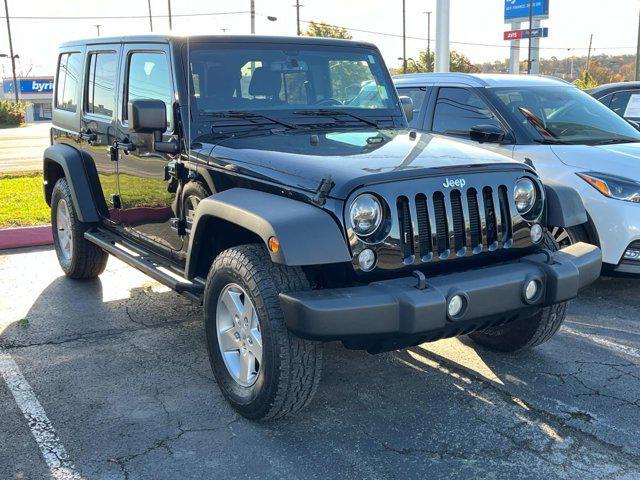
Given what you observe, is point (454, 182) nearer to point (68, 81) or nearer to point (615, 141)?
point (615, 141)

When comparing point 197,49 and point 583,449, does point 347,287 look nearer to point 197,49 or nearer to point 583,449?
point 583,449

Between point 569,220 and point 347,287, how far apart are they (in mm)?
1419

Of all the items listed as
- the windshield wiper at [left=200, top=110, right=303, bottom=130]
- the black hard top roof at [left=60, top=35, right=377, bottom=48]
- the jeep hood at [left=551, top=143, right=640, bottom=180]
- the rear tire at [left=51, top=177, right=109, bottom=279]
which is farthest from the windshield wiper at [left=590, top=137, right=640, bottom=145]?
the rear tire at [left=51, top=177, right=109, bottom=279]

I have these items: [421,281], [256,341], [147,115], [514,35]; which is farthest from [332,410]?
[514,35]

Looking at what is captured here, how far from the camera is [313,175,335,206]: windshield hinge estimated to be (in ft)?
10.9

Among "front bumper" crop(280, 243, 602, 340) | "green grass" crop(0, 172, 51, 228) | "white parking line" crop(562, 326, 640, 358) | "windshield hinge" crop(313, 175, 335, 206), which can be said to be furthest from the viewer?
"green grass" crop(0, 172, 51, 228)

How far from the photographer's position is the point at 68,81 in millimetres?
6270

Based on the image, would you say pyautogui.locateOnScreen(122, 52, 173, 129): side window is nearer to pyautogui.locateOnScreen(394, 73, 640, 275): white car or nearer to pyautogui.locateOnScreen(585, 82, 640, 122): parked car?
pyautogui.locateOnScreen(394, 73, 640, 275): white car

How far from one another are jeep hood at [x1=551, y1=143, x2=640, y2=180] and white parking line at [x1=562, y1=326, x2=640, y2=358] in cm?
133

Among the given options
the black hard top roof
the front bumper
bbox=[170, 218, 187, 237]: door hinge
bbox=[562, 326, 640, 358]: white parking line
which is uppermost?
the black hard top roof

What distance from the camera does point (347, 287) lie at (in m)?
3.34

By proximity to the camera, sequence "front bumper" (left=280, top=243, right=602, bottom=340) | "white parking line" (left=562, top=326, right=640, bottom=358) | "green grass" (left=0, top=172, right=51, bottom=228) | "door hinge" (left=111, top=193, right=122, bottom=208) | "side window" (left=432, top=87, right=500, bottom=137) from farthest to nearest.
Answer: "green grass" (left=0, top=172, right=51, bottom=228) → "side window" (left=432, top=87, right=500, bottom=137) → "door hinge" (left=111, top=193, right=122, bottom=208) → "white parking line" (left=562, top=326, right=640, bottom=358) → "front bumper" (left=280, top=243, right=602, bottom=340)

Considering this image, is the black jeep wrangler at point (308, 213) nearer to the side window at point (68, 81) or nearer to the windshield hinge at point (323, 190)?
the windshield hinge at point (323, 190)

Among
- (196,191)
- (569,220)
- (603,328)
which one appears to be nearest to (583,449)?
(569,220)
